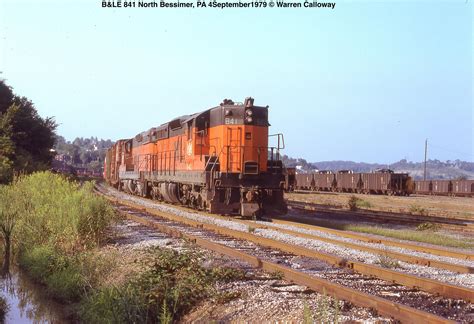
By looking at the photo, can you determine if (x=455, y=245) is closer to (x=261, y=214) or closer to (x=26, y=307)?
(x=261, y=214)

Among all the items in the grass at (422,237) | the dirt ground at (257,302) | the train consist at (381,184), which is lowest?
the grass at (422,237)

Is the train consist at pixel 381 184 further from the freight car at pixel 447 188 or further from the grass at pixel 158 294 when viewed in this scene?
the grass at pixel 158 294

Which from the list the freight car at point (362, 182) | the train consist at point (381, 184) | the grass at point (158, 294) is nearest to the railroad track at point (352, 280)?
the grass at point (158, 294)

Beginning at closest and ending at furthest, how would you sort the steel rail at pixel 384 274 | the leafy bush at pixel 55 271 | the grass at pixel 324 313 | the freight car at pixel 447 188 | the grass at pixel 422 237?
the grass at pixel 324 313 < the steel rail at pixel 384 274 < the leafy bush at pixel 55 271 < the grass at pixel 422 237 < the freight car at pixel 447 188

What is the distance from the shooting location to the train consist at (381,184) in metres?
50.1

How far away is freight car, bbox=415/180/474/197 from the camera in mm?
53425

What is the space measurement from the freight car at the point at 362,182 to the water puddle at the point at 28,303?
141 feet

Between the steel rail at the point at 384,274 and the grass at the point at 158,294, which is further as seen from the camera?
the steel rail at the point at 384,274

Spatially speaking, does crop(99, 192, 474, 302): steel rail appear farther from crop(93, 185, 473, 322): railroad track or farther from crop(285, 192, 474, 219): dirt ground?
crop(285, 192, 474, 219): dirt ground

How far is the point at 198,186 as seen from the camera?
19422 millimetres

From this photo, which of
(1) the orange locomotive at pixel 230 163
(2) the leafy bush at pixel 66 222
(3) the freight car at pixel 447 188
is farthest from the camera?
(3) the freight car at pixel 447 188

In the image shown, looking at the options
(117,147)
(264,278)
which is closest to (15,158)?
(117,147)

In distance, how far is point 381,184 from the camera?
50781mm

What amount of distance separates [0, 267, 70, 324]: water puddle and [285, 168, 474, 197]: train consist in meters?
36.1
